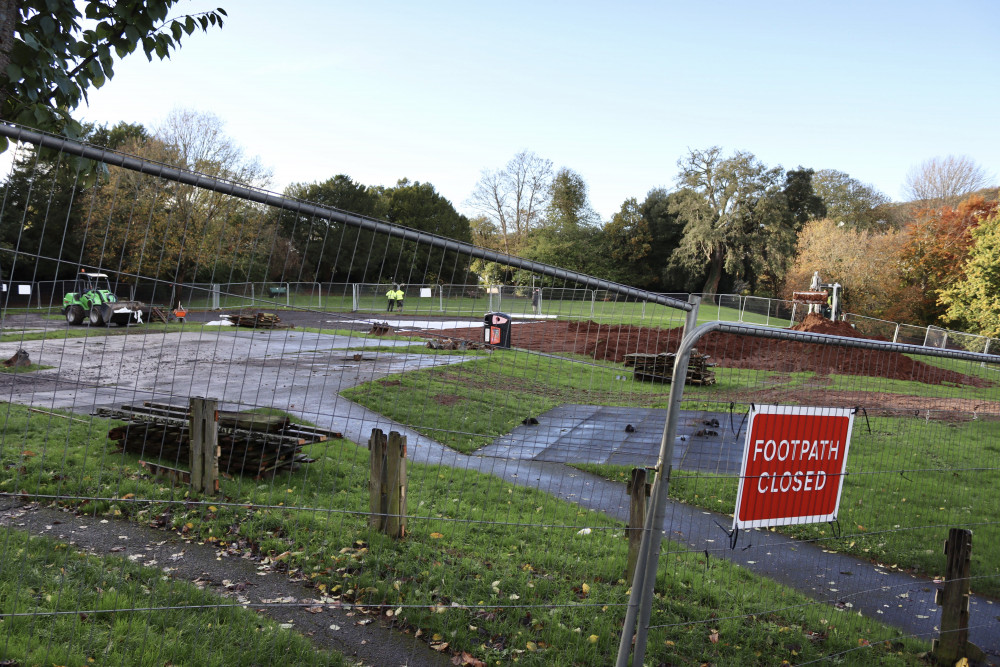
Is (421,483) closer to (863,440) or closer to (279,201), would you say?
(863,440)

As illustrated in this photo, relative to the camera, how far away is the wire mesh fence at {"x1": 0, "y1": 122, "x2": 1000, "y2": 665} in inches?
131

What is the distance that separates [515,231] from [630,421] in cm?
5387

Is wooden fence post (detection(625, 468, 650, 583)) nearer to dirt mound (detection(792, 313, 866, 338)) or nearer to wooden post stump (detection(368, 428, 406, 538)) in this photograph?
wooden post stump (detection(368, 428, 406, 538))

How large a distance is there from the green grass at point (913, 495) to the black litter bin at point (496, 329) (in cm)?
219

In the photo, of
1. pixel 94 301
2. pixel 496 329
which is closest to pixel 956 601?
pixel 496 329

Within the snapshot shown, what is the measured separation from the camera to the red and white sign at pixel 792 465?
11.2 feet

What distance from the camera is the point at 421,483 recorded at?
7.36 meters

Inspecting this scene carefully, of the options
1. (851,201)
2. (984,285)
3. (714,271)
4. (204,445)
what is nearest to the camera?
(204,445)

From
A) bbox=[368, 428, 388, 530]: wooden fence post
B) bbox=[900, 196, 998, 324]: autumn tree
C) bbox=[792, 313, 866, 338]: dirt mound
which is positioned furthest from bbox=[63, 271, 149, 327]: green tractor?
bbox=[900, 196, 998, 324]: autumn tree

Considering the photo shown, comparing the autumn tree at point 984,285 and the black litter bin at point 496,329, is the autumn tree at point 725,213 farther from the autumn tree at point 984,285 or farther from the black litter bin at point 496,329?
the black litter bin at point 496,329

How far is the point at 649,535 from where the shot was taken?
9.73 feet

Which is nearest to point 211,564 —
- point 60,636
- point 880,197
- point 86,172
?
point 60,636

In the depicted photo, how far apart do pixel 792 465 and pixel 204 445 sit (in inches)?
206

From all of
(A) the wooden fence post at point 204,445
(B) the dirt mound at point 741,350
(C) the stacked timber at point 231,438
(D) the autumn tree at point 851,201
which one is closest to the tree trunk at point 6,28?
(B) the dirt mound at point 741,350
